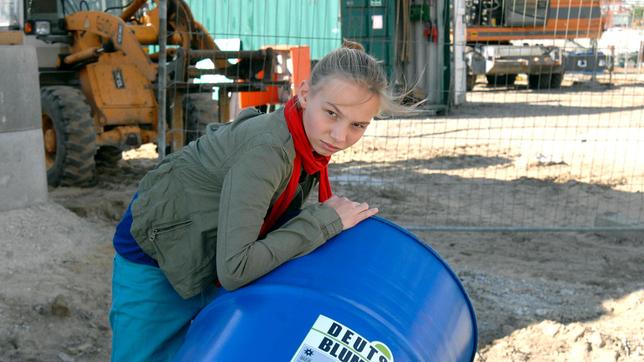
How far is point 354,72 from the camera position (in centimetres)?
205

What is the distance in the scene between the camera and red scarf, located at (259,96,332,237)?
2072 millimetres

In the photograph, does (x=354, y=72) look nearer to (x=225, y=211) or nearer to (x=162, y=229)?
(x=225, y=211)

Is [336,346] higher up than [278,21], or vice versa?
[278,21]

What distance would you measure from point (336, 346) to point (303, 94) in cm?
61

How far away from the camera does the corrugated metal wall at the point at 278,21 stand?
12.6m

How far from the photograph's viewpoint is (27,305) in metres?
4.20

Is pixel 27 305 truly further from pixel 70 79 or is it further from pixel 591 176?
pixel 591 176

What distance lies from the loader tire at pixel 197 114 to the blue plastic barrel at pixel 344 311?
19.3 feet

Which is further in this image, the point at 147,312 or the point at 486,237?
the point at 486,237

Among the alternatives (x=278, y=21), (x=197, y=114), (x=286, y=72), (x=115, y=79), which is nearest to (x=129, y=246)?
(x=115, y=79)

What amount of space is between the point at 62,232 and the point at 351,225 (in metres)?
3.61

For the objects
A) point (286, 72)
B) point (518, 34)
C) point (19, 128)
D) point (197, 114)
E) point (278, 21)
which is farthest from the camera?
point (518, 34)

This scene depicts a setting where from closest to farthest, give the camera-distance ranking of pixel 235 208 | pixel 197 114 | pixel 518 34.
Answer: pixel 235 208, pixel 197 114, pixel 518 34

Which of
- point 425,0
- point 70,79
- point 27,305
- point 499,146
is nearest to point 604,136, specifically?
point 499,146
